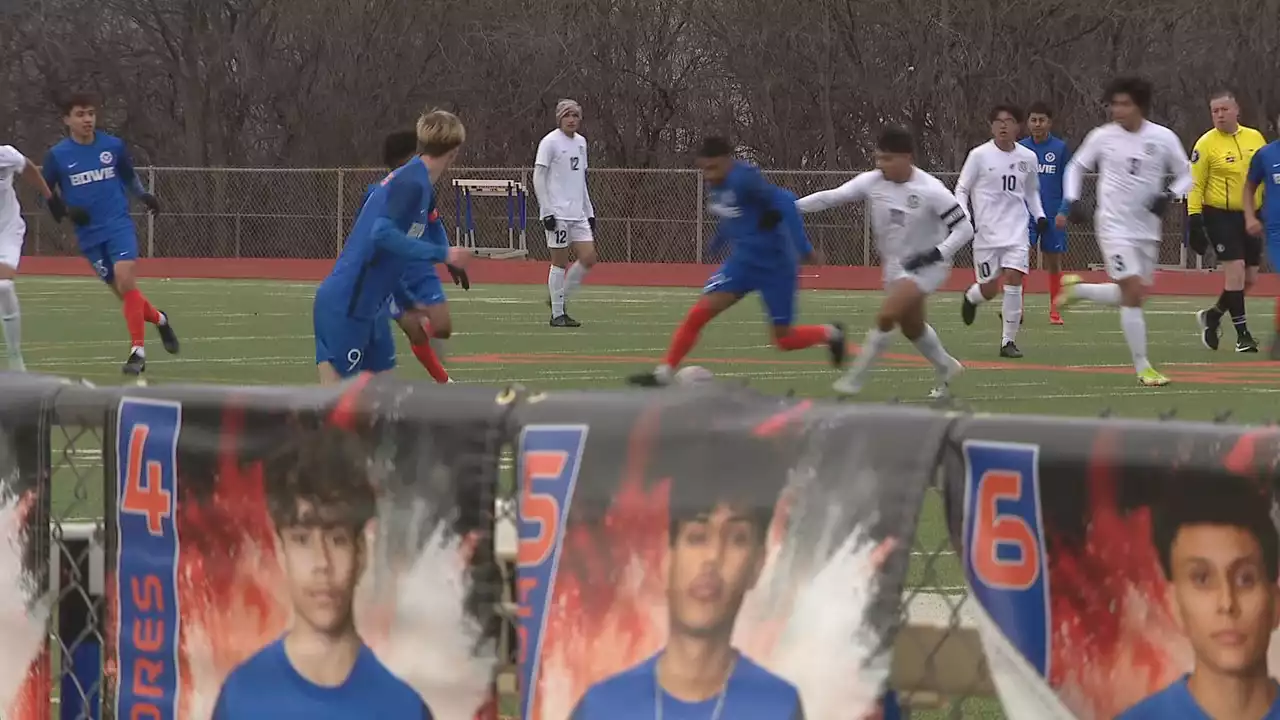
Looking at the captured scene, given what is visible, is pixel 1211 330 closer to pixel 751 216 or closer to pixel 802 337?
pixel 802 337

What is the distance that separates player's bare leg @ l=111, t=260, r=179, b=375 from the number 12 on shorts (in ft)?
39.1

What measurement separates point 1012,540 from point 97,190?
13.6 metres

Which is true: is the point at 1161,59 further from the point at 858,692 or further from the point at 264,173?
the point at 858,692

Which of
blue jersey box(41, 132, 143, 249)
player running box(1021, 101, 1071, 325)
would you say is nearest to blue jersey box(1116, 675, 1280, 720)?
blue jersey box(41, 132, 143, 249)

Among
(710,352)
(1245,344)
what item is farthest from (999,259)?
(710,352)

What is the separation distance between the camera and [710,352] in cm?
1706

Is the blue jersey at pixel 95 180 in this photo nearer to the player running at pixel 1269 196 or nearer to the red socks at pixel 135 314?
the red socks at pixel 135 314

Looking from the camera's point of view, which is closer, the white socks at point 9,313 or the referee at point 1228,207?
the white socks at point 9,313

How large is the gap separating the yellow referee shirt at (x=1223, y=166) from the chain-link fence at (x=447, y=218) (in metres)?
17.3

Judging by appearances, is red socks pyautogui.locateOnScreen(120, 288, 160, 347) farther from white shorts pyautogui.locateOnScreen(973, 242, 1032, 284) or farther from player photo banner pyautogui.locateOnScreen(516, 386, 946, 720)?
player photo banner pyautogui.locateOnScreen(516, 386, 946, 720)

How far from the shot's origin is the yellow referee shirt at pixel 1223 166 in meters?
18.5

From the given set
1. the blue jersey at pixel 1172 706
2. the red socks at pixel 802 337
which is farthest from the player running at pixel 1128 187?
the blue jersey at pixel 1172 706

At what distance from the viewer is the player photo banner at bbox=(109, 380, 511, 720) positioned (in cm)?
393

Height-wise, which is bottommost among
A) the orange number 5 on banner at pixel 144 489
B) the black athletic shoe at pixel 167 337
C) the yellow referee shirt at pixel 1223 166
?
the black athletic shoe at pixel 167 337
